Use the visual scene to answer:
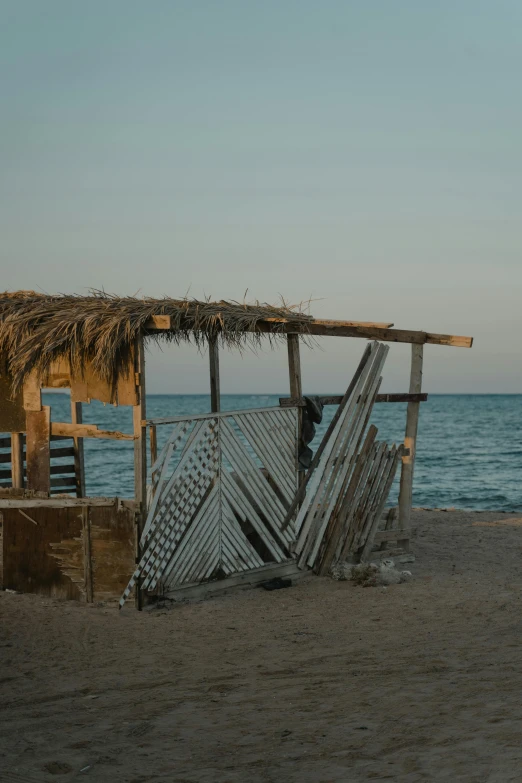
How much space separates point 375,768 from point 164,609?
3888 mm

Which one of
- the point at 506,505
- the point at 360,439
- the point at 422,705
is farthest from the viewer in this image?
the point at 506,505

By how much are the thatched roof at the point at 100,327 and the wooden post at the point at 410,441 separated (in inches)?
95.9

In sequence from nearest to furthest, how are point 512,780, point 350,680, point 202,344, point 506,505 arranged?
point 512,780 < point 350,680 < point 202,344 < point 506,505

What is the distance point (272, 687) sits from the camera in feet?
20.0

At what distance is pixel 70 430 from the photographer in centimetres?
927

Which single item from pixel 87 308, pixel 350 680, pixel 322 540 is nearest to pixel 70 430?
pixel 87 308

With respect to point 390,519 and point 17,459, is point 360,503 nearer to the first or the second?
point 390,519

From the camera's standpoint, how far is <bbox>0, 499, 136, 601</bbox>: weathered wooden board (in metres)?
8.32

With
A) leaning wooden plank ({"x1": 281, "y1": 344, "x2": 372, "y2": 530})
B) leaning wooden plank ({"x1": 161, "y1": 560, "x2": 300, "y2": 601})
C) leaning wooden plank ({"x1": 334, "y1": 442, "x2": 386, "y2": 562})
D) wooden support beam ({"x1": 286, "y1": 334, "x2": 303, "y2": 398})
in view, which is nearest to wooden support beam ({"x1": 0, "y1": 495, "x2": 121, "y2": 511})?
leaning wooden plank ({"x1": 161, "y1": 560, "x2": 300, "y2": 601})

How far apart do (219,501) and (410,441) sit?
3.31 metres

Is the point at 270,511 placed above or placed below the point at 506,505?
above

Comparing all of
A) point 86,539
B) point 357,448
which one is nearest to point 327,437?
point 357,448

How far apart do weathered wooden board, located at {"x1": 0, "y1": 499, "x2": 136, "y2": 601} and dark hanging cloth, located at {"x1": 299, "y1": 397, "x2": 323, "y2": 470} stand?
2.51m

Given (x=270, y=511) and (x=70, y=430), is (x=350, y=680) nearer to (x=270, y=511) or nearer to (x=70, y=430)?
(x=270, y=511)
